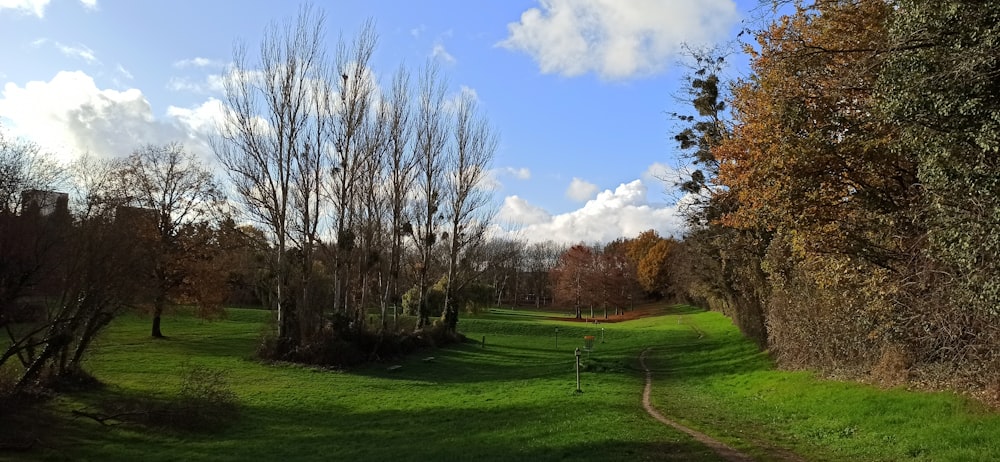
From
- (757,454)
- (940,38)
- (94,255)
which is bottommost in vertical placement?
(757,454)

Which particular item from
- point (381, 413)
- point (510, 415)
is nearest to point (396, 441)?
point (510, 415)

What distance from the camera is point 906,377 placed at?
14.2 metres

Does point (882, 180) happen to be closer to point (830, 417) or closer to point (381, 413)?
point (830, 417)

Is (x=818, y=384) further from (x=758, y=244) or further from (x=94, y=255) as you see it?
(x=94, y=255)

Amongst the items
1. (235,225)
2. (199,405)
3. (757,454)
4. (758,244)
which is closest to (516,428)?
(757,454)

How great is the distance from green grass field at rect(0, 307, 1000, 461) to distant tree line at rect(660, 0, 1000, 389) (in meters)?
1.45

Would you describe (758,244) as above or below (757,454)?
above

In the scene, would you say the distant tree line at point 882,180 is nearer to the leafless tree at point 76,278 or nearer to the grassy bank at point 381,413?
the grassy bank at point 381,413

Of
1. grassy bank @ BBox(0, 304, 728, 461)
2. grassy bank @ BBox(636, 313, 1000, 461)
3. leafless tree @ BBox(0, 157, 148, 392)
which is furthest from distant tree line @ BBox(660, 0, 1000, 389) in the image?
leafless tree @ BBox(0, 157, 148, 392)

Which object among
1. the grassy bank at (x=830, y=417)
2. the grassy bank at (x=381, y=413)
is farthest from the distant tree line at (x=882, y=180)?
the grassy bank at (x=381, y=413)

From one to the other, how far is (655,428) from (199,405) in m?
11.8

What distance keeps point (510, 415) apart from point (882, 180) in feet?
35.7

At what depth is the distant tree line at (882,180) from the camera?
912cm

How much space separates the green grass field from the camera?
10969 millimetres
